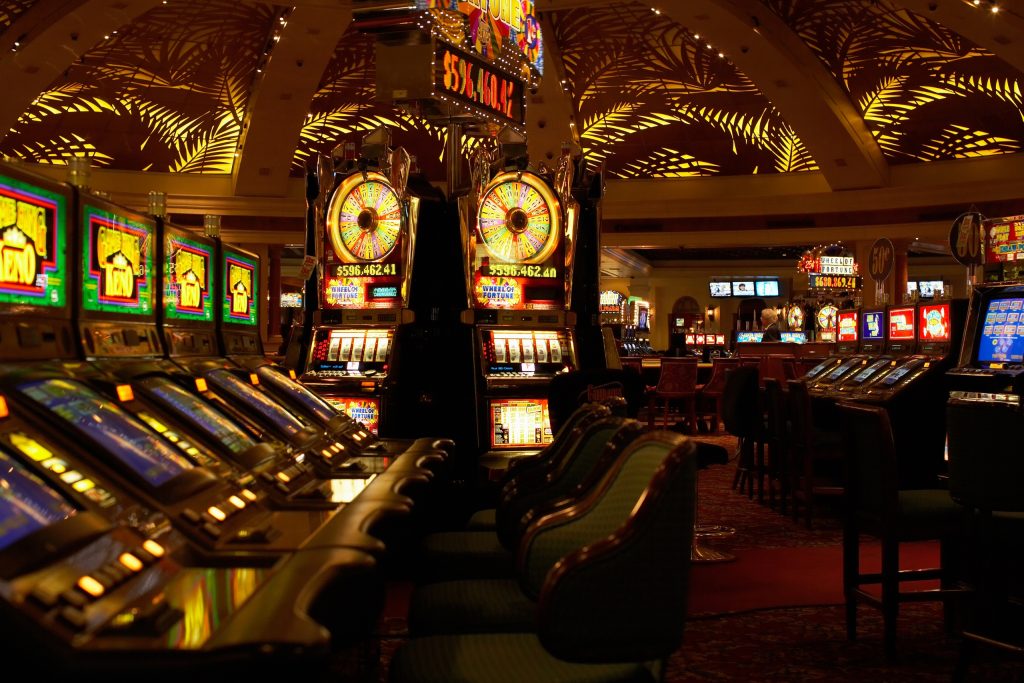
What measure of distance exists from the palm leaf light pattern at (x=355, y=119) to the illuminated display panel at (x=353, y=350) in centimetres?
859

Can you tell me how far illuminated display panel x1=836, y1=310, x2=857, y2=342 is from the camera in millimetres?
8230

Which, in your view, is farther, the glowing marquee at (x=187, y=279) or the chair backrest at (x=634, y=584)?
the glowing marquee at (x=187, y=279)

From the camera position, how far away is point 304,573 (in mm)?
1446

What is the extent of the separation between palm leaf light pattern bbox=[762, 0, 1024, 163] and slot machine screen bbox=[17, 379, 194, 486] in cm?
1111

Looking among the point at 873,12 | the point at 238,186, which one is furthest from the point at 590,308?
the point at 238,186

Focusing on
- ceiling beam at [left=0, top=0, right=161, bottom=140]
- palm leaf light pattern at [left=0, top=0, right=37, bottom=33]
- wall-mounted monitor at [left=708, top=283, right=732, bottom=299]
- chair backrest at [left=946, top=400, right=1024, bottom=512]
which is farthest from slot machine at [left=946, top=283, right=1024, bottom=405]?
wall-mounted monitor at [left=708, top=283, right=732, bottom=299]

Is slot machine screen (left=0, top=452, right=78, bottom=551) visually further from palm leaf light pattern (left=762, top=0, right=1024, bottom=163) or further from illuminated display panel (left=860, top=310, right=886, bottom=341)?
palm leaf light pattern (left=762, top=0, right=1024, bottom=163)

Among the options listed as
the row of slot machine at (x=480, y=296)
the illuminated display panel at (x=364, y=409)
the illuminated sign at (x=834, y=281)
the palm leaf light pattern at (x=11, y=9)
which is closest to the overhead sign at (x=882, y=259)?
the row of slot machine at (x=480, y=296)

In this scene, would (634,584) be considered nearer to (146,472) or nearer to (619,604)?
(619,604)

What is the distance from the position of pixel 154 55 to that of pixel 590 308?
9.36 m

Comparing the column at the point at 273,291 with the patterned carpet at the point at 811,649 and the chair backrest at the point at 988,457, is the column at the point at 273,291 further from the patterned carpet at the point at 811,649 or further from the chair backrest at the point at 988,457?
the chair backrest at the point at 988,457

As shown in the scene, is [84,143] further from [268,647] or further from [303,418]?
[268,647]

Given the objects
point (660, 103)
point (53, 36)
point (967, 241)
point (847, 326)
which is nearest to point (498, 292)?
point (967, 241)

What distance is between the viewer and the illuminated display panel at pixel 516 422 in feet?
18.4
